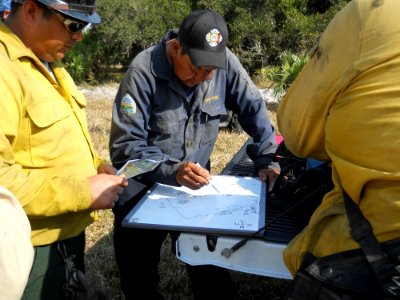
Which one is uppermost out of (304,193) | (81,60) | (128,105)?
(128,105)

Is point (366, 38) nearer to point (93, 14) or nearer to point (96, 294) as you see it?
point (93, 14)

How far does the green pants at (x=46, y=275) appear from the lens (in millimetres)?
1837

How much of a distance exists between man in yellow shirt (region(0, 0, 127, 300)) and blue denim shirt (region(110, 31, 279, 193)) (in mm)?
422

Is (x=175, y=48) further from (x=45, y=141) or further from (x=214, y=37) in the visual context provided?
(x=45, y=141)

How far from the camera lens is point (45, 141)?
68.1 inches

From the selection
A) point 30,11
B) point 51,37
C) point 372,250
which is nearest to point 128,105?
point 51,37

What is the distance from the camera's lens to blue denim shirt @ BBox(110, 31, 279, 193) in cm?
240

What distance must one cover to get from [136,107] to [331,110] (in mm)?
1279

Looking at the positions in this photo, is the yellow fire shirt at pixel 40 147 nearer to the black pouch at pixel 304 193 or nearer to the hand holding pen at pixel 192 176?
the hand holding pen at pixel 192 176

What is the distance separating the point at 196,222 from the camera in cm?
185

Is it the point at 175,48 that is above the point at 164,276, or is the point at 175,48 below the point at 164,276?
above

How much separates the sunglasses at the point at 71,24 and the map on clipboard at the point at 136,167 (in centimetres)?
60

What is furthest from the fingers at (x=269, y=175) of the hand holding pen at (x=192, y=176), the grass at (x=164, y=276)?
the grass at (x=164, y=276)

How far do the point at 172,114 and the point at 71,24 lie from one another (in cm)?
84
